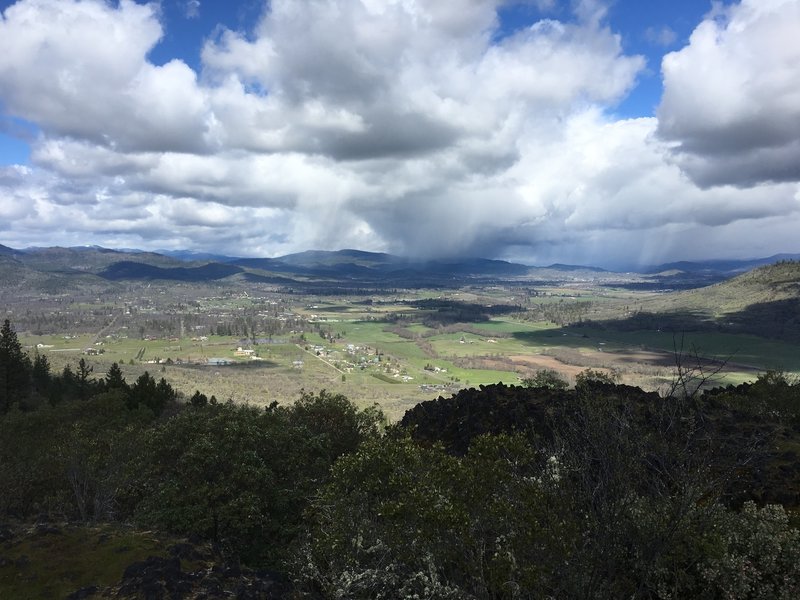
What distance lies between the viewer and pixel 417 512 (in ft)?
57.2

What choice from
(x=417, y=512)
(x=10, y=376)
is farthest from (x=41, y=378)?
(x=417, y=512)

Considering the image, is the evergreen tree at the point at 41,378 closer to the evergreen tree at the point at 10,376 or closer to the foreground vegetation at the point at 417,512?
the evergreen tree at the point at 10,376

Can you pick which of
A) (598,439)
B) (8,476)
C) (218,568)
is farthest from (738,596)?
(8,476)

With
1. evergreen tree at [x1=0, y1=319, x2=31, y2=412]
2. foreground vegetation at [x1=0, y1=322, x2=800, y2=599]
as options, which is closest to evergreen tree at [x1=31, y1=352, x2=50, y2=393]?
evergreen tree at [x1=0, y1=319, x2=31, y2=412]

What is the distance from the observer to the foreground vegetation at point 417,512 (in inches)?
644

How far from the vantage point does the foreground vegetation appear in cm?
1636

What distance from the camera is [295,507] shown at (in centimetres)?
3319

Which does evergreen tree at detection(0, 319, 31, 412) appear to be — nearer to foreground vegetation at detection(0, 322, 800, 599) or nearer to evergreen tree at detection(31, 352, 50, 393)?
evergreen tree at detection(31, 352, 50, 393)

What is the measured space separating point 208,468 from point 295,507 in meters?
6.76

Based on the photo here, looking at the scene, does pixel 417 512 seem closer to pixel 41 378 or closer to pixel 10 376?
pixel 10 376

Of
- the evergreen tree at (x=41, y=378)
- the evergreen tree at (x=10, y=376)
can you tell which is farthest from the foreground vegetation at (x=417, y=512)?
the evergreen tree at (x=41, y=378)

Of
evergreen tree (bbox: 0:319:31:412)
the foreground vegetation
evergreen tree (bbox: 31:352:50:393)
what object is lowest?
evergreen tree (bbox: 31:352:50:393)

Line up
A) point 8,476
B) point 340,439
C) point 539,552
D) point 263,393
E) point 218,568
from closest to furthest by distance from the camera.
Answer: point 539,552
point 218,568
point 8,476
point 340,439
point 263,393

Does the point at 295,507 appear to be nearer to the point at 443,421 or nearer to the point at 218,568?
the point at 218,568
